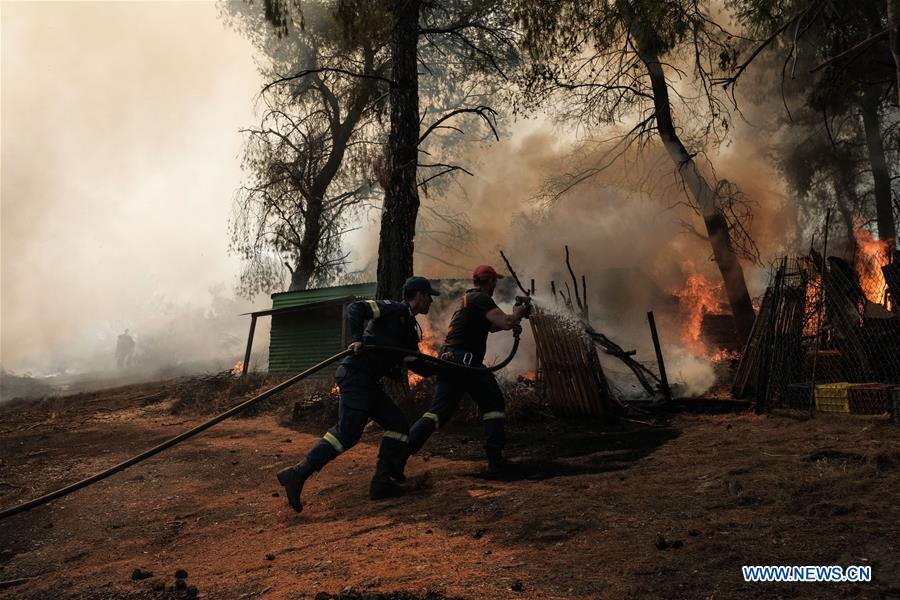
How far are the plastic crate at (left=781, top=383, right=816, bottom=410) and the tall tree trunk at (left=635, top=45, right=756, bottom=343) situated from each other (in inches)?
202

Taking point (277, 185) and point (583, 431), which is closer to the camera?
point (583, 431)

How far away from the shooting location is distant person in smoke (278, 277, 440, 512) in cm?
523

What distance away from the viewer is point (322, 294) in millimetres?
17062

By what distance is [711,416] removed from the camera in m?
8.84

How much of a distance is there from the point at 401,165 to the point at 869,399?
7130mm

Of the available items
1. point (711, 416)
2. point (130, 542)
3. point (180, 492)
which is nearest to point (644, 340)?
point (711, 416)

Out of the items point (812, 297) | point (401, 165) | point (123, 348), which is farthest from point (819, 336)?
point (123, 348)

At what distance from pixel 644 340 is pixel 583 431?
10.7 meters

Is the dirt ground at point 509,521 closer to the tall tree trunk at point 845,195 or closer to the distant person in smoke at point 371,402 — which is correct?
the distant person in smoke at point 371,402

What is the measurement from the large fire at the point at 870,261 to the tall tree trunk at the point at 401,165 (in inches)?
364

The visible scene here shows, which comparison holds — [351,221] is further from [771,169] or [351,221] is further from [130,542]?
[130,542]

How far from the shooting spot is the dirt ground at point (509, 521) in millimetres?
3195

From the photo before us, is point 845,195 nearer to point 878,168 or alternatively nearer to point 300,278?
point 878,168

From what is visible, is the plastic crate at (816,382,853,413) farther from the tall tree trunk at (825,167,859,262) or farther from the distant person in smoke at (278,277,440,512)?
the tall tree trunk at (825,167,859,262)
